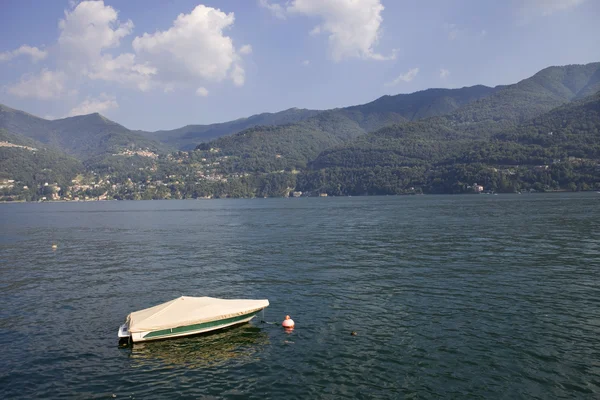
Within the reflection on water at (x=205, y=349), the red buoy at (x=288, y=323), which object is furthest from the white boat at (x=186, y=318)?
the red buoy at (x=288, y=323)

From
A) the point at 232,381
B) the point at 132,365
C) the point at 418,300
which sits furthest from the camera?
the point at 418,300

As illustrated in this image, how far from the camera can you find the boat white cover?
22.6 metres

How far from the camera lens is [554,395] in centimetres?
1575

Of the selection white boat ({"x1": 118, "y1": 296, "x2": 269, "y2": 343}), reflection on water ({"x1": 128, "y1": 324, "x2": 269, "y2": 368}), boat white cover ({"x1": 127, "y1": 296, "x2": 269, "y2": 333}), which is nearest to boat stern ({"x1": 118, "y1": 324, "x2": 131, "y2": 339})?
white boat ({"x1": 118, "y1": 296, "x2": 269, "y2": 343})

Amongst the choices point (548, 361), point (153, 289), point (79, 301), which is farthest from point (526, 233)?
A: point (79, 301)

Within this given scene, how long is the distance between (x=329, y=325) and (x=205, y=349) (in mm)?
7214

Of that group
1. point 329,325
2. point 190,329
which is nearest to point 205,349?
point 190,329

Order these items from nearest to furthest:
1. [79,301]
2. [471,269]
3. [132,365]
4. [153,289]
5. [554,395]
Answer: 1. [554,395]
2. [132,365]
3. [79,301]
4. [153,289]
5. [471,269]

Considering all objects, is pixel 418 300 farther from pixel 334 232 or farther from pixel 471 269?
pixel 334 232

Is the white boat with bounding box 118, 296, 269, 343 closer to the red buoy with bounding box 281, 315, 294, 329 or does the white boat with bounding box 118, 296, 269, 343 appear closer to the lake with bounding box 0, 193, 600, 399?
the lake with bounding box 0, 193, 600, 399

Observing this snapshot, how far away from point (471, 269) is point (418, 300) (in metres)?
12.3

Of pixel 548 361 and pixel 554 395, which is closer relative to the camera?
pixel 554 395

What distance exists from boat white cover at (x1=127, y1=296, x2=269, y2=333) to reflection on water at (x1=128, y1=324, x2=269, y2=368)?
100 cm

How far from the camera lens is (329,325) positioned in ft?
79.2
